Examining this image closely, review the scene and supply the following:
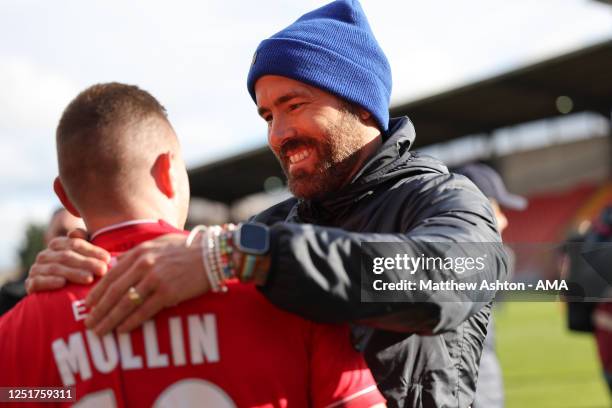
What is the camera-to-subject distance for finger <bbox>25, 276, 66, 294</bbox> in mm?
1660

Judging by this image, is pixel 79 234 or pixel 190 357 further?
pixel 79 234

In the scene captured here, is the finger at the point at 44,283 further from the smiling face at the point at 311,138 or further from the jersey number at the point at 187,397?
the smiling face at the point at 311,138

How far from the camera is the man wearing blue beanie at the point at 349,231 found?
1.54 meters

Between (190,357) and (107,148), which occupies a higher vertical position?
(107,148)

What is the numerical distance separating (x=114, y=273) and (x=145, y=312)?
0.10m

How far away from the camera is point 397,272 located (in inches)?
61.6

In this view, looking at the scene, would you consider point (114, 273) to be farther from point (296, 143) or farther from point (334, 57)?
point (334, 57)

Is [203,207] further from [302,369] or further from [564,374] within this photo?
[302,369]

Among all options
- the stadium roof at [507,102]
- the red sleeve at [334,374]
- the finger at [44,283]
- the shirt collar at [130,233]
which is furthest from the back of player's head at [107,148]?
the stadium roof at [507,102]

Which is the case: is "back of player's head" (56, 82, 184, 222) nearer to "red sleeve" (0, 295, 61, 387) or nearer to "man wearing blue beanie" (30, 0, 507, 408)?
"man wearing blue beanie" (30, 0, 507, 408)

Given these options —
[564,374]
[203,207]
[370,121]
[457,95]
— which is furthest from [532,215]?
[370,121]

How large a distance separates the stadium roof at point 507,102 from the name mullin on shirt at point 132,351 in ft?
57.0

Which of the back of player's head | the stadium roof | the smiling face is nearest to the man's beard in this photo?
the smiling face

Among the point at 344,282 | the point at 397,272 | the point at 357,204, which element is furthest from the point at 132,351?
the point at 357,204
